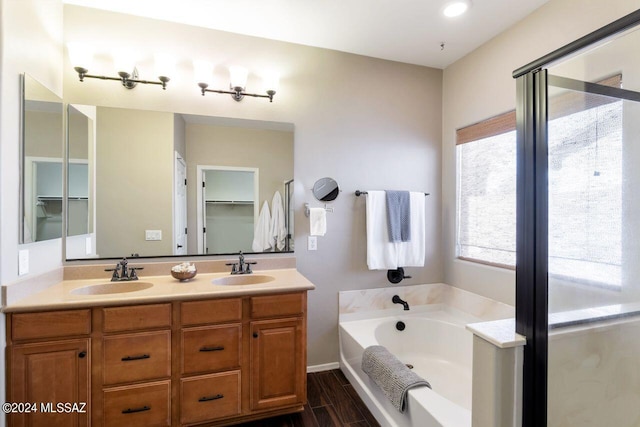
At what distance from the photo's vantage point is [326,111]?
2637mm

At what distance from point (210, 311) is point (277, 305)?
0.41 meters

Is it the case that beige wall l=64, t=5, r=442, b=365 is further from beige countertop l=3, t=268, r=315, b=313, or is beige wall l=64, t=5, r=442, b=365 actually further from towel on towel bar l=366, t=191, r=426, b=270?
beige countertop l=3, t=268, r=315, b=313

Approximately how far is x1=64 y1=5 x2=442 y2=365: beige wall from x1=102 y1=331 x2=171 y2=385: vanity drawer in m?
1.17

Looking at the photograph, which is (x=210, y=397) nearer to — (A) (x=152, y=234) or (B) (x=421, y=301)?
(A) (x=152, y=234)

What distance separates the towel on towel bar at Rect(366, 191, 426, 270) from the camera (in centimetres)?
264

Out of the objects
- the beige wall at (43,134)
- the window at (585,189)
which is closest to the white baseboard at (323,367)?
the window at (585,189)

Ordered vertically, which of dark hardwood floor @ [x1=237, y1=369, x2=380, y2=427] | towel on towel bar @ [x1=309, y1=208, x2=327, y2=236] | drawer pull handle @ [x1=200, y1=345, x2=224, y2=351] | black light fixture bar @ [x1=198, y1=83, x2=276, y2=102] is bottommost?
dark hardwood floor @ [x1=237, y1=369, x2=380, y2=427]

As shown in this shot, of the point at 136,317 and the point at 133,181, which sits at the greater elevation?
the point at 133,181

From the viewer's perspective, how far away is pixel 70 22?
2.09 metres

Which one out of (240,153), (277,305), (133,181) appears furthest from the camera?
(240,153)

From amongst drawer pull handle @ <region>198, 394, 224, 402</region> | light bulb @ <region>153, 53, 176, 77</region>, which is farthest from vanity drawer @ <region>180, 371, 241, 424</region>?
light bulb @ <region>153, 53, 176, 77</region>

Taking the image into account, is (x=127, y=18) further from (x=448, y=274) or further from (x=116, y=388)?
(x=448, y=274)

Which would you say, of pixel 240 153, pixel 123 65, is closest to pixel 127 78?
pixel 123 65

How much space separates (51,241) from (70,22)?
1.49 meters
